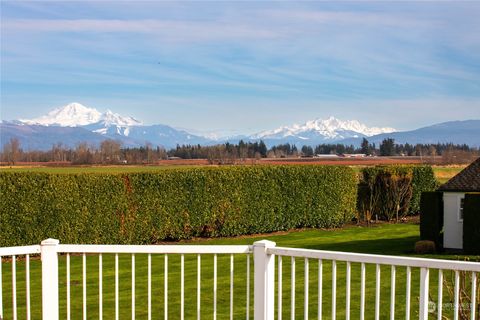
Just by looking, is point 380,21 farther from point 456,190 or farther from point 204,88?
point 204,88

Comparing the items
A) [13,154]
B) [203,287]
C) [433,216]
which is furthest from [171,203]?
[13,154]

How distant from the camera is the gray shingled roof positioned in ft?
61.9

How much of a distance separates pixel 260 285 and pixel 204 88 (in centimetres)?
8763

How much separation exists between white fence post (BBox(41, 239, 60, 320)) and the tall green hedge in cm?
1229

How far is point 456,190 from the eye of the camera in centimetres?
1898

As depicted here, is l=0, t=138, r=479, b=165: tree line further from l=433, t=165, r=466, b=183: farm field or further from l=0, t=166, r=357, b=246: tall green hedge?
l=0, t=166, r=357, b=246: tall green hedge

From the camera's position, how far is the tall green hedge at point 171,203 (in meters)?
17.9

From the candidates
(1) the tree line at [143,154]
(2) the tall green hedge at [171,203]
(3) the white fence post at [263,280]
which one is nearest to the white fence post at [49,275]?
(3) the white fence post at [263,280]

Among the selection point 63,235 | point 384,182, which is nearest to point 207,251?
point 63,235

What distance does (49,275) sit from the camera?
588 cm

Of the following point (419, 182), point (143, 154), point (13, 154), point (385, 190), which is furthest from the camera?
point (13, 154)

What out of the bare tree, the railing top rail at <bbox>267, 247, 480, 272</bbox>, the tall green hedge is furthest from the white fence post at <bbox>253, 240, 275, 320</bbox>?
the bare tree

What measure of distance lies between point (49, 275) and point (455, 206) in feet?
50.7

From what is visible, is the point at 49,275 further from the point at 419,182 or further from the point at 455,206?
the point at 419,182
